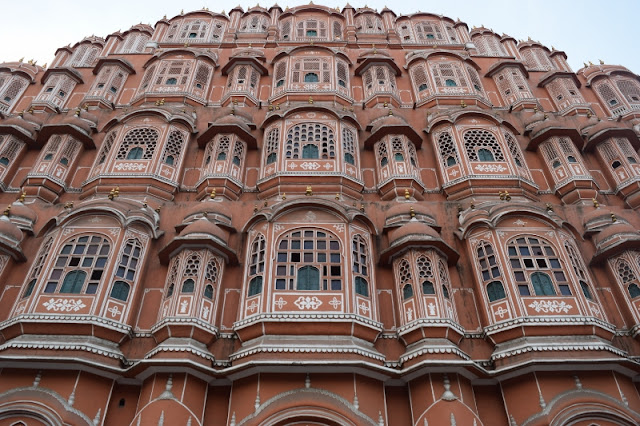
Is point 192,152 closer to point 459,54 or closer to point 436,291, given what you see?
point 436,291

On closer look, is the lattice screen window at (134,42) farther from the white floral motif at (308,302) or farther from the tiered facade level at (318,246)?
the white floral motif at (308,302)

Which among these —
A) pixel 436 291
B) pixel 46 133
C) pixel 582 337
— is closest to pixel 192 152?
pixel 46 133

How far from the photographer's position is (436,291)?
13.6 meters

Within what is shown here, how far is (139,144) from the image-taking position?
1878 cm

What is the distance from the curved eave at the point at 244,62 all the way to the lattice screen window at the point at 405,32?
28.0 ft

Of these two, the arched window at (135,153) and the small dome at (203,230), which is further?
the arched window at (135,153)

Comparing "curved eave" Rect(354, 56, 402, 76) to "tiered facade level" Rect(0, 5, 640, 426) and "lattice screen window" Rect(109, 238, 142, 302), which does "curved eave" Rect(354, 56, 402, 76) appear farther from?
"lattice screen window" Rect(109, 238, 142, 302)

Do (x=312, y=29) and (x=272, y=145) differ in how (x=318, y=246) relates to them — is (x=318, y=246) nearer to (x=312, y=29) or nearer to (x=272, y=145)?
(x=272, y=145)

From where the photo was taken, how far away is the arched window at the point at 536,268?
13.7 m

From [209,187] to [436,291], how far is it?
8540 millimetres

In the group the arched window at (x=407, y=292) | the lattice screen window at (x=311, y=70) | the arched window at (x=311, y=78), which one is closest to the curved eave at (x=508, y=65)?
the lattice screen window at (x=311, y=70)

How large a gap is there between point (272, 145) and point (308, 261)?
6.45 m

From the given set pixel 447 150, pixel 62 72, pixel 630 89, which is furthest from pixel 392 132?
pixel 62 72

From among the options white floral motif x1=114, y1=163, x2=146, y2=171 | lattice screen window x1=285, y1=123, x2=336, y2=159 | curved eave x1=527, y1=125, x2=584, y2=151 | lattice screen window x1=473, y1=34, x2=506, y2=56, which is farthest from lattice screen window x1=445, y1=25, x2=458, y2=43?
white floral motif x1=114, y1=163, x2=146, y2=171
